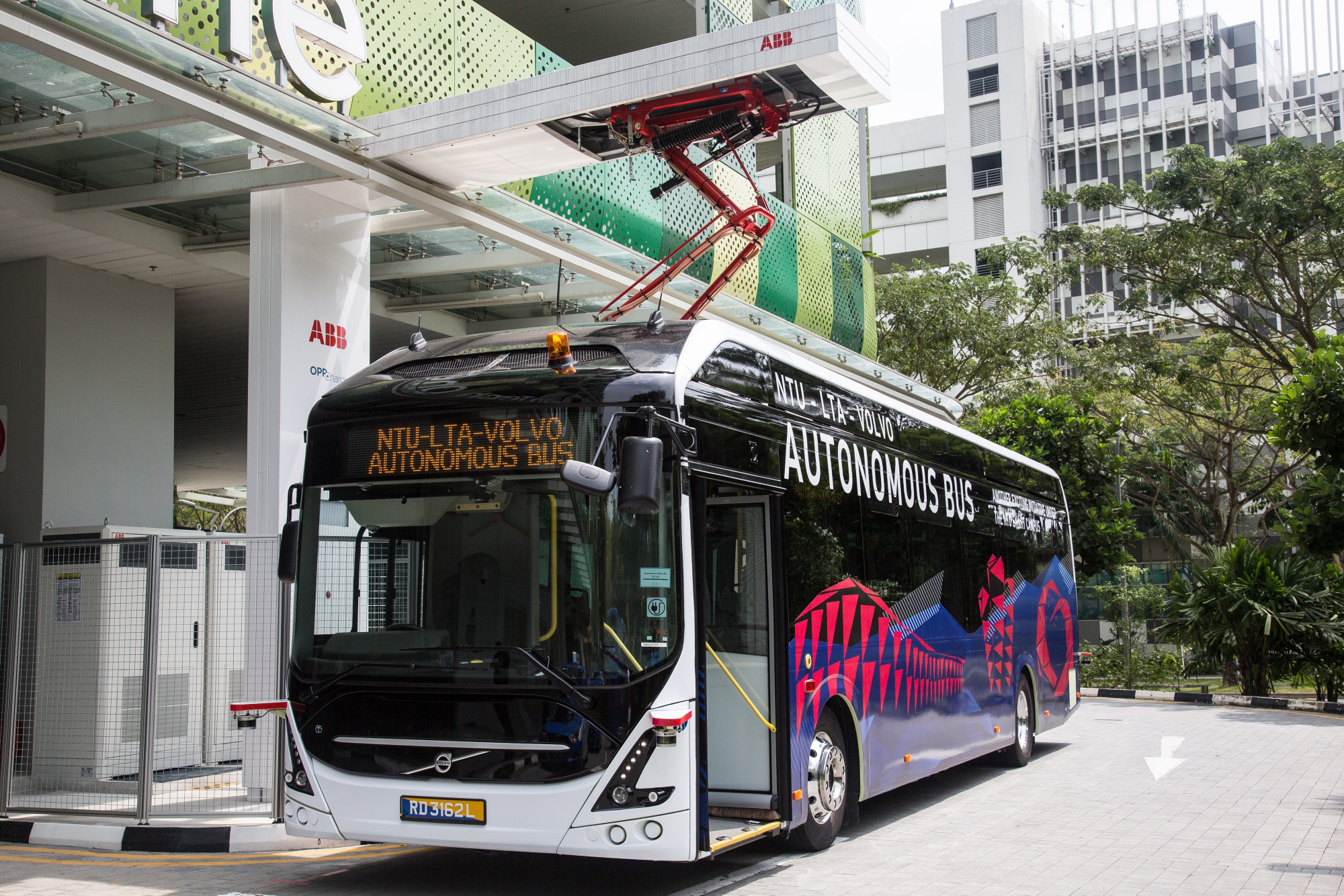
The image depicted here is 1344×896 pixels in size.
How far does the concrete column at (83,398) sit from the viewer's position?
40.0ft

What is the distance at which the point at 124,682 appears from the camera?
32.6ft

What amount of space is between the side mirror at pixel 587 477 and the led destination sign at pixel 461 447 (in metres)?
0.40

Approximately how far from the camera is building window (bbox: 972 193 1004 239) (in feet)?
183

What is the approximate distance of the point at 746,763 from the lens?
296 inches

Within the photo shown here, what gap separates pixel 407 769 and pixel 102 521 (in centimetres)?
763

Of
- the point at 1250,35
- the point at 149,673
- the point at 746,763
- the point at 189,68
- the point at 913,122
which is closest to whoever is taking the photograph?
the point at 746,763

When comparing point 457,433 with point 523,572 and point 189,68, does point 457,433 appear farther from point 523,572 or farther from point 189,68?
point 189,68

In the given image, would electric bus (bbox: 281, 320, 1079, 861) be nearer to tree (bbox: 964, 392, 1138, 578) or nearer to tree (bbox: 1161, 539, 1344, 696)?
tree (bbox: 1161, 539, 1344, 696)

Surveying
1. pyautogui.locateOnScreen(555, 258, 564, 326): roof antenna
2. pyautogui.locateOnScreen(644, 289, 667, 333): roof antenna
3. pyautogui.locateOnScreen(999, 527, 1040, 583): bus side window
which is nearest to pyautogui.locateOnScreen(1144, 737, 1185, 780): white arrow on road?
pyautogui.locateOnScreen(999, 527, 1040, 583): bus side window

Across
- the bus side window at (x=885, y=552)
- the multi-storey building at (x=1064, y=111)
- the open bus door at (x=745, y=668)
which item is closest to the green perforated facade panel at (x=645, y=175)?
the bus side window at (x=885, y=552)

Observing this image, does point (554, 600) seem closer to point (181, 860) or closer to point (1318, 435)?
point (181, 860)

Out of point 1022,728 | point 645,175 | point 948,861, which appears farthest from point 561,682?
point 645,175

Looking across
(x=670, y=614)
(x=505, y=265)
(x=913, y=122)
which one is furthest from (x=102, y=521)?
(x=913, y=122)

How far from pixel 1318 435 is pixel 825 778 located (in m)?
9.58
